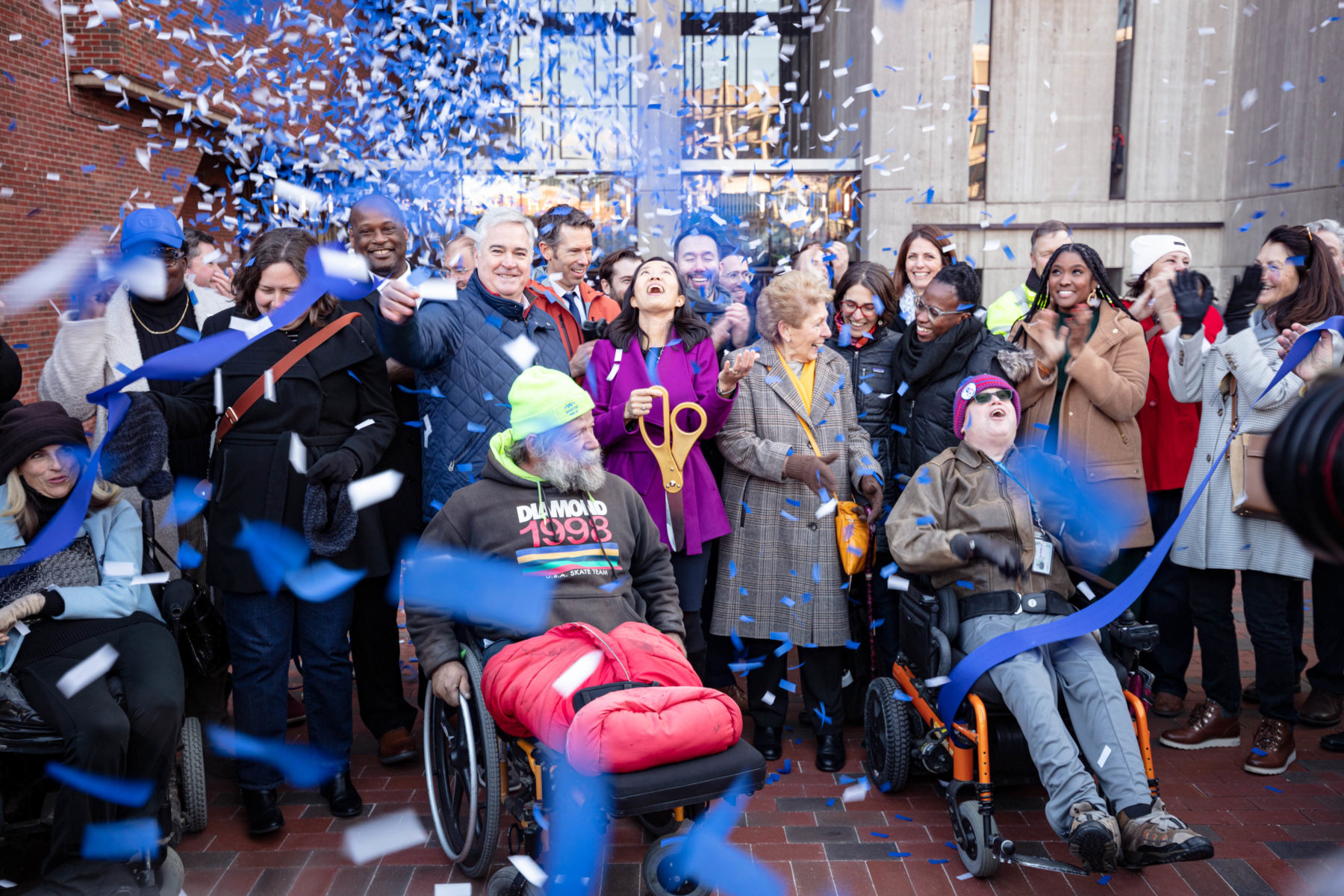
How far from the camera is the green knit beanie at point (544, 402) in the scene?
127 inches

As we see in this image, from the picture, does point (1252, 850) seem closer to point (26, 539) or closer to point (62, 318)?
point (26, 539)


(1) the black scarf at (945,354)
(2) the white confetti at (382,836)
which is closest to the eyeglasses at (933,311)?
(1) the black scarf at (945,354)

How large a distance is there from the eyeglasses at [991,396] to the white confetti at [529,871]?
7.42ft

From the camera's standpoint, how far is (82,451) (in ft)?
10.9

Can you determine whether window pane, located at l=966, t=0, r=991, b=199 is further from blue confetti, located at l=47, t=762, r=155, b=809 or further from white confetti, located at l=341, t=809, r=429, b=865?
blue confetti, located at l=47, t=762, r=155, b=809

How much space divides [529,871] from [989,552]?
1.84 metres

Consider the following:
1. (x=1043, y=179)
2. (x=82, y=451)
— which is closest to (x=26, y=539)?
(x=82, y=451)

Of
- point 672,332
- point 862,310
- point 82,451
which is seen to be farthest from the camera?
point 862,310

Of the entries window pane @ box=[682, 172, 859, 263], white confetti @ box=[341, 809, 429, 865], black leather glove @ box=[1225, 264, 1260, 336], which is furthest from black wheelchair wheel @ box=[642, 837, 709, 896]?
window pane @ box=[682, 172, 859, 263]

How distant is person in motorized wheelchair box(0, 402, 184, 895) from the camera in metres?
2.91

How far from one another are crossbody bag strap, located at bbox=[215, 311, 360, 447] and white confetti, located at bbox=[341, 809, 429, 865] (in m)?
1.53

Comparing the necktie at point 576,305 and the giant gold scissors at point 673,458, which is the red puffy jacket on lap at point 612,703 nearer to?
the giant gold scissors at point 673,458

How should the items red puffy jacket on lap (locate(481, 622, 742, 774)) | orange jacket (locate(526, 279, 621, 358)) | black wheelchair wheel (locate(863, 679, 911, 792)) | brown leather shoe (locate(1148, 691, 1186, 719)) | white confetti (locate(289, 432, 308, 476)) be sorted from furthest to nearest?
brown leather shoe (locate(1148, 691, 1186, 719)), orange jacket (locate(526, 279, 621, 358)), black wheelchair wheel (locate(863, 679, 911, 792)), white confetti (locate(289, 432, 308, 476)), red puffy jacket on lap (locate(481, 622, 742, 774))

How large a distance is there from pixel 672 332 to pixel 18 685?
2688 millimetres
